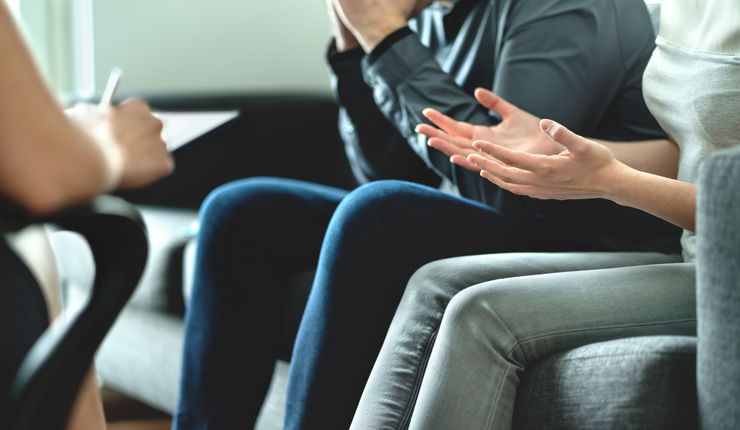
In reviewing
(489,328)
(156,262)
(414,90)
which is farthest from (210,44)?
(489,328)

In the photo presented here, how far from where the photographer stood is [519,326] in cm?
88

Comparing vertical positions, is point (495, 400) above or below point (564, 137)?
below

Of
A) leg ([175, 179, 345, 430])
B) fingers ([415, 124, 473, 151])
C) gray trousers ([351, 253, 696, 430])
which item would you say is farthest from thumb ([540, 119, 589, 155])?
leg ([175, 179, 345, 430])

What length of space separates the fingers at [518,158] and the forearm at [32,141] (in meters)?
0.54

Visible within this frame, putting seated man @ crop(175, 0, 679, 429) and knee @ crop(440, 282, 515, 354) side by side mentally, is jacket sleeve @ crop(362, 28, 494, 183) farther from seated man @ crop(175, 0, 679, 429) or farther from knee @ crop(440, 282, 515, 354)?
knee @ crop(440, 282, 515, 354)

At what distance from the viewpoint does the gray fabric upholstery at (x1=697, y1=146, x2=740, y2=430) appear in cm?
69

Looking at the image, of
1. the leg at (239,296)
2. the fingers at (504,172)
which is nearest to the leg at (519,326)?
the fingers at (504,172)

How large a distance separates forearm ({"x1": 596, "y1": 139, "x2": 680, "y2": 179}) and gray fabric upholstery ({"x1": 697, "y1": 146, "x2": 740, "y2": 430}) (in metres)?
0.43

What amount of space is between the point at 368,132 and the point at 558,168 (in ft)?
1.95

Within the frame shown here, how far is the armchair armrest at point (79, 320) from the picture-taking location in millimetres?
546

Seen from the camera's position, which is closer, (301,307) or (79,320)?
(79,320)

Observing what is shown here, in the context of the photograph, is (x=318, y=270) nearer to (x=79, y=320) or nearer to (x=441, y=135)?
(x=441, y=135)

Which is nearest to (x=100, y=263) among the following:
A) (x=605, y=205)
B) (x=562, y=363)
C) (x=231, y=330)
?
(x=562, y=363)

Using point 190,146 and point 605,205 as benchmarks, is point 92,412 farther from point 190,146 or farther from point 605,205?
point 605,205
